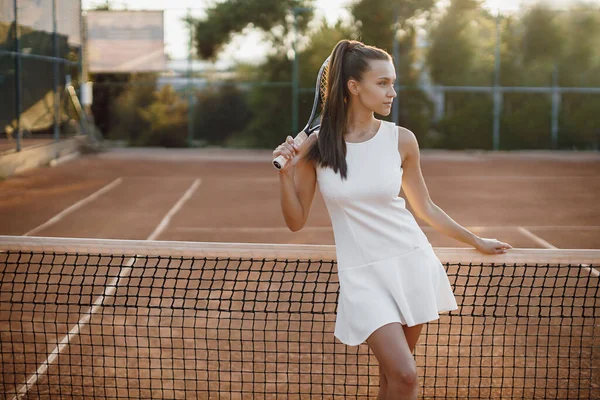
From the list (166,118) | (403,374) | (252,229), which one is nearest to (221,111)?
(166,118)

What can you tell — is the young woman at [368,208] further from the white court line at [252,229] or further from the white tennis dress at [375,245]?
the white court line at [252,229]

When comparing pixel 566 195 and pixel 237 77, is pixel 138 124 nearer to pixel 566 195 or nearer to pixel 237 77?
pixel 237 77

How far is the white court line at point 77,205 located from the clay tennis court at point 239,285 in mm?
51

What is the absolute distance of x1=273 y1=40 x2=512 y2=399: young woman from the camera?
2.86 meters

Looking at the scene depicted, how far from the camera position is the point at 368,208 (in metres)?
2.93

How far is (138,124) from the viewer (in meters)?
23.6

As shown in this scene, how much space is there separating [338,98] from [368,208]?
47 centimetres

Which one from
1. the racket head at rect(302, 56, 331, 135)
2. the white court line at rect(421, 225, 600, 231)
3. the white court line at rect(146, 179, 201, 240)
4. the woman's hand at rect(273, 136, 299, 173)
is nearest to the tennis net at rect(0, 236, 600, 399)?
the racket head at rect(302, 56, 331, 135)

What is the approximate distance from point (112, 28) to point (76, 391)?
2064 centimetres

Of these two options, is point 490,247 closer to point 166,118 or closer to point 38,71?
point 38,71

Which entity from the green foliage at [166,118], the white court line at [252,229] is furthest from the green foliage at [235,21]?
the white court line at [252,229]

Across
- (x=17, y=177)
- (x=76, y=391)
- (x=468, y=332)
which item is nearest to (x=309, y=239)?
(x=468, y=332)

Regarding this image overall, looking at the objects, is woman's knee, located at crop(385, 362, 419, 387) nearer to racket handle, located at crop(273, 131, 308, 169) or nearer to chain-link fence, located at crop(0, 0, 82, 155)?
racket handle, located at crop(273, 131, 308, 169)

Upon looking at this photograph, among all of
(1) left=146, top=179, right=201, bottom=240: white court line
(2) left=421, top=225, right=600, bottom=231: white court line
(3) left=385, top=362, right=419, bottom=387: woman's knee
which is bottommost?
(1) left=146, top=179, right=201, bottom=240: white court line
